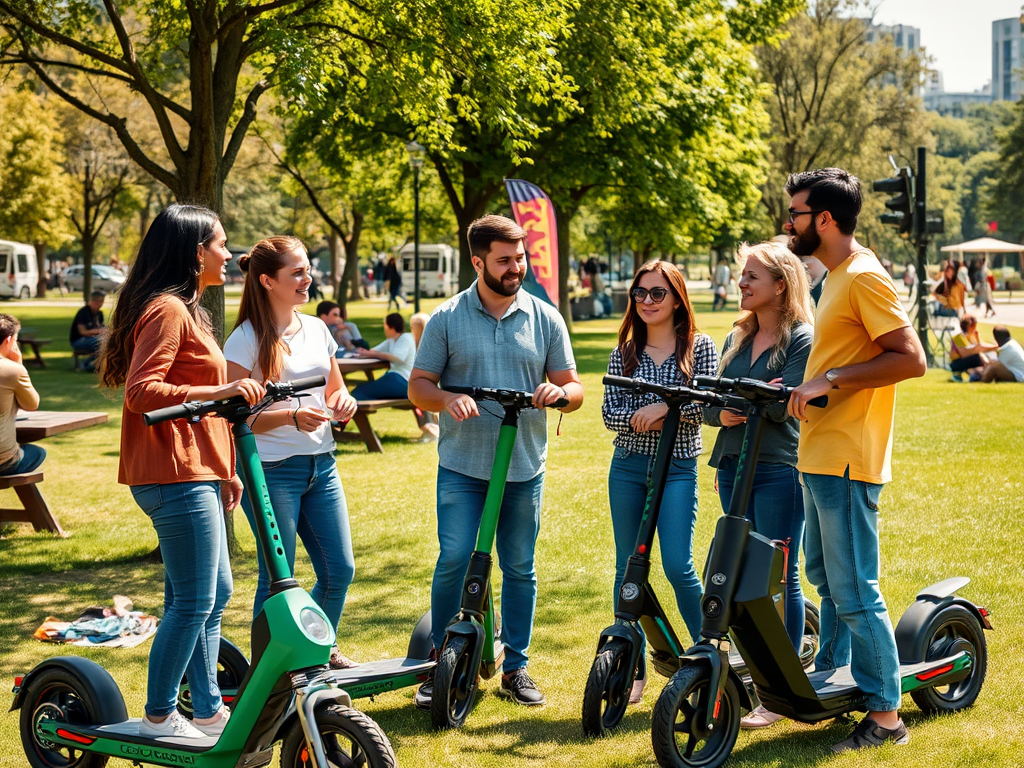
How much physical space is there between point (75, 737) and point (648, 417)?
8.22 ft

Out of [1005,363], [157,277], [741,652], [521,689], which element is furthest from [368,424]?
[1005,363]

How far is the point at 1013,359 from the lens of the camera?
1734 centimetres

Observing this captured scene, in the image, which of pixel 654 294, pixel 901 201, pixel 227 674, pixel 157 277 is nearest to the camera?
pixel 157 277

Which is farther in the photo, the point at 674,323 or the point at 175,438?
the point at 674,323

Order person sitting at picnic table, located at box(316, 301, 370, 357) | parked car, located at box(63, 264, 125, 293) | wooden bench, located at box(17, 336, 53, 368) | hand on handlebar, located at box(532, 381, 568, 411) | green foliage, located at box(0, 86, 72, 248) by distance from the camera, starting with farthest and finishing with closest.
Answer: parked car, located at box(63, 264, 125, 293), green foliage, located at box(0, 86, 72, 248), wooden bench, located at box(17, 336, 53, 368), person sitting at picnic table, located at box(316, 301, 370, 357), hand on handlebar, located at box(532, 381, 568, 411)

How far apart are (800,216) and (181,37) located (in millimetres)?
10396

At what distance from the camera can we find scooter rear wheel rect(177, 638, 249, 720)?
14.5 ft

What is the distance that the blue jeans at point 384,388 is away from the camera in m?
12.1

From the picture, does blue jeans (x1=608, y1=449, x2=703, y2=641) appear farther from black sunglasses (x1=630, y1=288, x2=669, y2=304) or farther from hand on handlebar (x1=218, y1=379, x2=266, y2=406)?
hand on handlebar (x1=218, y1=379, x2=266, y2=406)

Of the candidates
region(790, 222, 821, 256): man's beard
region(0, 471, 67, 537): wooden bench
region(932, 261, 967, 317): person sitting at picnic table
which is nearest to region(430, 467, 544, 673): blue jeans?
region(790, 222, 821, 256): man's beard

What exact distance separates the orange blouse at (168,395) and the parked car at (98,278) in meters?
49.7

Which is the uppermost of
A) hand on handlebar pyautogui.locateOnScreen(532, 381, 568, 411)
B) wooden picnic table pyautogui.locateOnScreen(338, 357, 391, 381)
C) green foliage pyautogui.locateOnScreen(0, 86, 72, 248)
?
green foliage pyautogui.locateOnScreen(0, 86, 72, 248)

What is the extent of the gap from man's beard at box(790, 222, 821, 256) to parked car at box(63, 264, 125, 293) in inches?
1973

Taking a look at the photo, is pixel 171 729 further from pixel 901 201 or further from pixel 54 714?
pixel 901 201
